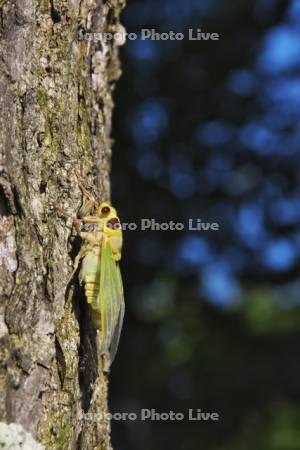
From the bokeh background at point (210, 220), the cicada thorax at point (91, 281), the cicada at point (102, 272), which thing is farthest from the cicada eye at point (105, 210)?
the bokeh background at point (210, 220)

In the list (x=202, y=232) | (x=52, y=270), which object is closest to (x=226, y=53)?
(x=202, y=232)

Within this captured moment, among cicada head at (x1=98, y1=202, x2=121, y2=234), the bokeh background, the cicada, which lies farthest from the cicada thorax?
the bokeh background

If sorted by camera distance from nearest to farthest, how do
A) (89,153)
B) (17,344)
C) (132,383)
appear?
(17,344), (89,153), (132,383)

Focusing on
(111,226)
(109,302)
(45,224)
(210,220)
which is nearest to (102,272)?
(109,302)

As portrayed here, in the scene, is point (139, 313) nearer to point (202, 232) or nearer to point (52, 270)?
point (202, 232)

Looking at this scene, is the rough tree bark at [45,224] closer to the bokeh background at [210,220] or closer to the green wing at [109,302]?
the green wing at [109,302]

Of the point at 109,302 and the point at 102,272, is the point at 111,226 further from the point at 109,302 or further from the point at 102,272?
the point at 109,302

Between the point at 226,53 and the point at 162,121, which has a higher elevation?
the point at 226,53
